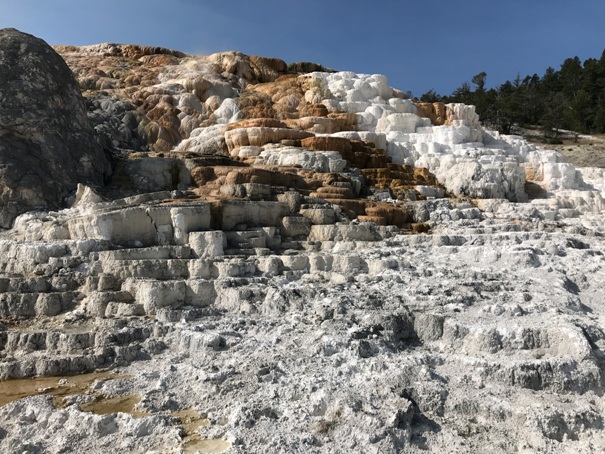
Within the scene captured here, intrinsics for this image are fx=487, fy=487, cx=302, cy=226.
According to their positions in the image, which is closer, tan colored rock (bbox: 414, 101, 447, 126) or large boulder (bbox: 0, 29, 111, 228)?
large boulder (bbox: 0, 29, 111, 228)

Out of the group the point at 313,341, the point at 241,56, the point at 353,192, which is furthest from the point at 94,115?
the point at 313,341

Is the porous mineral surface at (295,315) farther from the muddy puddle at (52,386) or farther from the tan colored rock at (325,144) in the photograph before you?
the tan colored rock at (325,144)

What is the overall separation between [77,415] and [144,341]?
1555 millimetres

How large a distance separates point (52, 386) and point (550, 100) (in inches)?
1395

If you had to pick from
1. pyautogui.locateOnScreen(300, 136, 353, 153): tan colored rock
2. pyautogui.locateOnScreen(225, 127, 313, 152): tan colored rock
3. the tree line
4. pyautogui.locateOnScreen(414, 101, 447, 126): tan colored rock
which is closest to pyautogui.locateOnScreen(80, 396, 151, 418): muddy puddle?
pyautogui.locateOnScreen(300, 136, 353, 153): tan colored rock

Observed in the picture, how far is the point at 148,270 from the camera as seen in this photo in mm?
6844

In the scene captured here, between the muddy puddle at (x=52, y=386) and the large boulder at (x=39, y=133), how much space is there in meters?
4.68

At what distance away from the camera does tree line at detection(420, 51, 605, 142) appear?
29141 mm

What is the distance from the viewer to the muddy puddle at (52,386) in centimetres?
463

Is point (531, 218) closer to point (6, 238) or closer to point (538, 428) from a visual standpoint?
point (538, 428)

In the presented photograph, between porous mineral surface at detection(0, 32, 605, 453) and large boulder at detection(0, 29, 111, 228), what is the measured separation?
0.31 m

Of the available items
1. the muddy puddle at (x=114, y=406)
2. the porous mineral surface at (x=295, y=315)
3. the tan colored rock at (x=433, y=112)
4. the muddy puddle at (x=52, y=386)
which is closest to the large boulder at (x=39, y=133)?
the porous mineral surface at (x=295, y=315)

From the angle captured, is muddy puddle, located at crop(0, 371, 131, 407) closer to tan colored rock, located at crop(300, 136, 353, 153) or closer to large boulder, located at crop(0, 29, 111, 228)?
large boulder, located at crop(0, 29, 111, 228)

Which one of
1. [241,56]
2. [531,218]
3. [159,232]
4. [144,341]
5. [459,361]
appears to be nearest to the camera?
[459,361]
